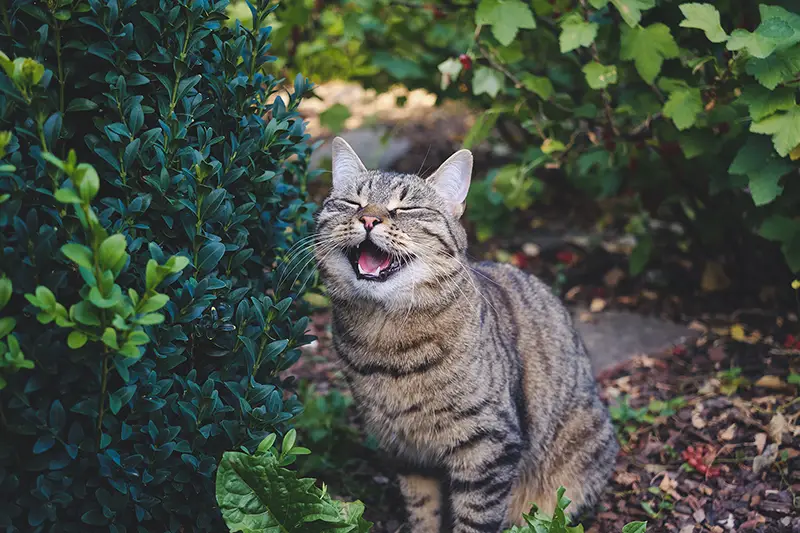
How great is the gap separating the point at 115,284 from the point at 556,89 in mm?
3708

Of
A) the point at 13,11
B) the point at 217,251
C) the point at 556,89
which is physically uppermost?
the point at 13,11

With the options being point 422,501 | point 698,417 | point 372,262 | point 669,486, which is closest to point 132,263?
point 372,262

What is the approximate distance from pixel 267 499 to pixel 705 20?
265 cm

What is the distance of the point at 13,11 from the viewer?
2197 mm

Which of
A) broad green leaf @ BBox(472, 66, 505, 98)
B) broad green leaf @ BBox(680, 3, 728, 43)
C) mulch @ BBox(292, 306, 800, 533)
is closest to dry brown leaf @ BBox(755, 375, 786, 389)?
mulch @ BBox(292, 306, 800, 533)

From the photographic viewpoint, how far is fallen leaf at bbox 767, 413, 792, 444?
3752 millimetres

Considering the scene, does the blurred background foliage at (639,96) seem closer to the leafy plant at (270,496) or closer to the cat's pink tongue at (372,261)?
the cat's pink tongue at (372,261)

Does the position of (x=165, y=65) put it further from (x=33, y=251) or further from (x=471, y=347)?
(x=471, y=347)

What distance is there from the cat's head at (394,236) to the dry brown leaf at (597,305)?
89.3 inches

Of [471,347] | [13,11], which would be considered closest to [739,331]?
[471,347]

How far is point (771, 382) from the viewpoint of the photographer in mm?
4180

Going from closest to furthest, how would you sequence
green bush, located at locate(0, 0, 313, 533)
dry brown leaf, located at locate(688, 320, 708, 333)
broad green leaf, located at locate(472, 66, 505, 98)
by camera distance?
green bush, located at locate(0, 0, 313, 533)
broad green leaf, located at locate(472, 66, 505, 98)
dry brown leaf, located at locate(688, 320, 708, 333)

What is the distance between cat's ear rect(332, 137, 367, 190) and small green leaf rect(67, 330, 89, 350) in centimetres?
159

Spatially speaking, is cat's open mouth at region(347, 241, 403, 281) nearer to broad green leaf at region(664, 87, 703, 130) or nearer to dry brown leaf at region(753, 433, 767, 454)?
broad green leaf at region(664, 87, 703, 130)
